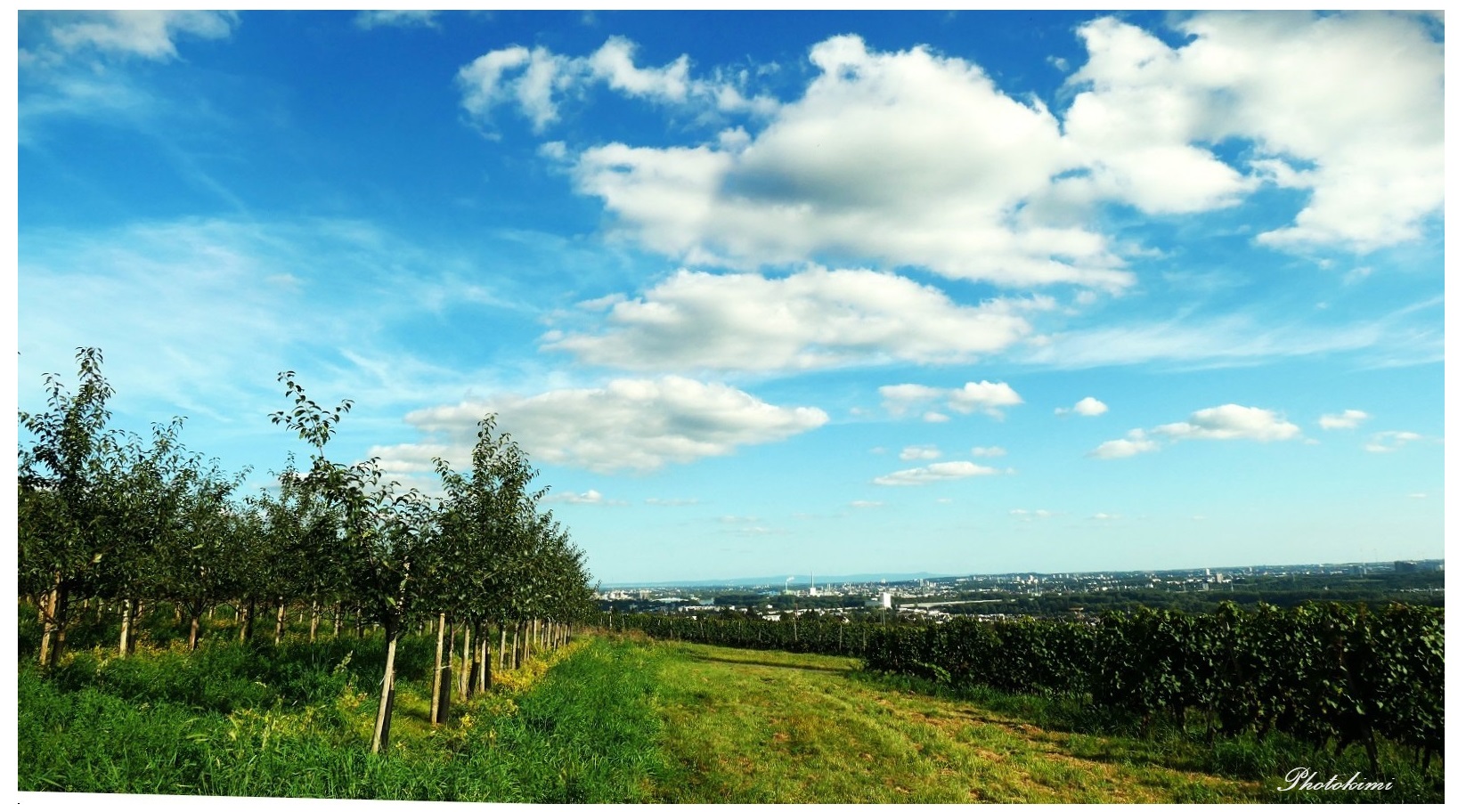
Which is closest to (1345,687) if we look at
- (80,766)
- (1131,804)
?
(1131,804)

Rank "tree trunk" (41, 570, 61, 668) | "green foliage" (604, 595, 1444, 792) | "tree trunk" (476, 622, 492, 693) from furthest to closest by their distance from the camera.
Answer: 1. "tree trunk" (476, 622, 492, 693)
2. "tree trunk" (41, 570, 61, 668)
3. "green foliage" (604, 595, 1444, 792)

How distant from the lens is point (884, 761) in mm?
12836

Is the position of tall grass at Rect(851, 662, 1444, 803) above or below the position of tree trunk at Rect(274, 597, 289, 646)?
below

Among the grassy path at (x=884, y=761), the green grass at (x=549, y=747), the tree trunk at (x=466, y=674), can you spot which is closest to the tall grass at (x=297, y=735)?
the green grass at (x=549, y=747)

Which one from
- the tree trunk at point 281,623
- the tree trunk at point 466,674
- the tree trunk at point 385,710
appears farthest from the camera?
the tree trunk at point 281,623

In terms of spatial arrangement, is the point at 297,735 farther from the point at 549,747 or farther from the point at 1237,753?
the point at 1237,753

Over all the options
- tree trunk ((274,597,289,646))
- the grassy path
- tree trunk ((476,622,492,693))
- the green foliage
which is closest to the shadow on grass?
the green foliage

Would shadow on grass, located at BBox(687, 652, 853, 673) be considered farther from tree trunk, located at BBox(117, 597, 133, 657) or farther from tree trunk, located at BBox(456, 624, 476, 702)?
tree trunk, located at BBox(117, 597, 133, 657)

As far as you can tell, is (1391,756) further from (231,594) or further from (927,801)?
(231,594)

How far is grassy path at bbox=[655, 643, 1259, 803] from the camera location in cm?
1094

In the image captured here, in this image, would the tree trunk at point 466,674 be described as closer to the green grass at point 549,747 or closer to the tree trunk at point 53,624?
the green grass at point 549,747

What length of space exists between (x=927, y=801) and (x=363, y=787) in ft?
25.0

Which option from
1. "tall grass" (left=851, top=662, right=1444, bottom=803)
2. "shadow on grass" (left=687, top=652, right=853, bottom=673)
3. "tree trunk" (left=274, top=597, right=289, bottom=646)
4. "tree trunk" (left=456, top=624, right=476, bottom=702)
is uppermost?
"tree trunk" (left=274, top=597, right=289, bottom=646)

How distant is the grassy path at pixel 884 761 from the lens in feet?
35.9
